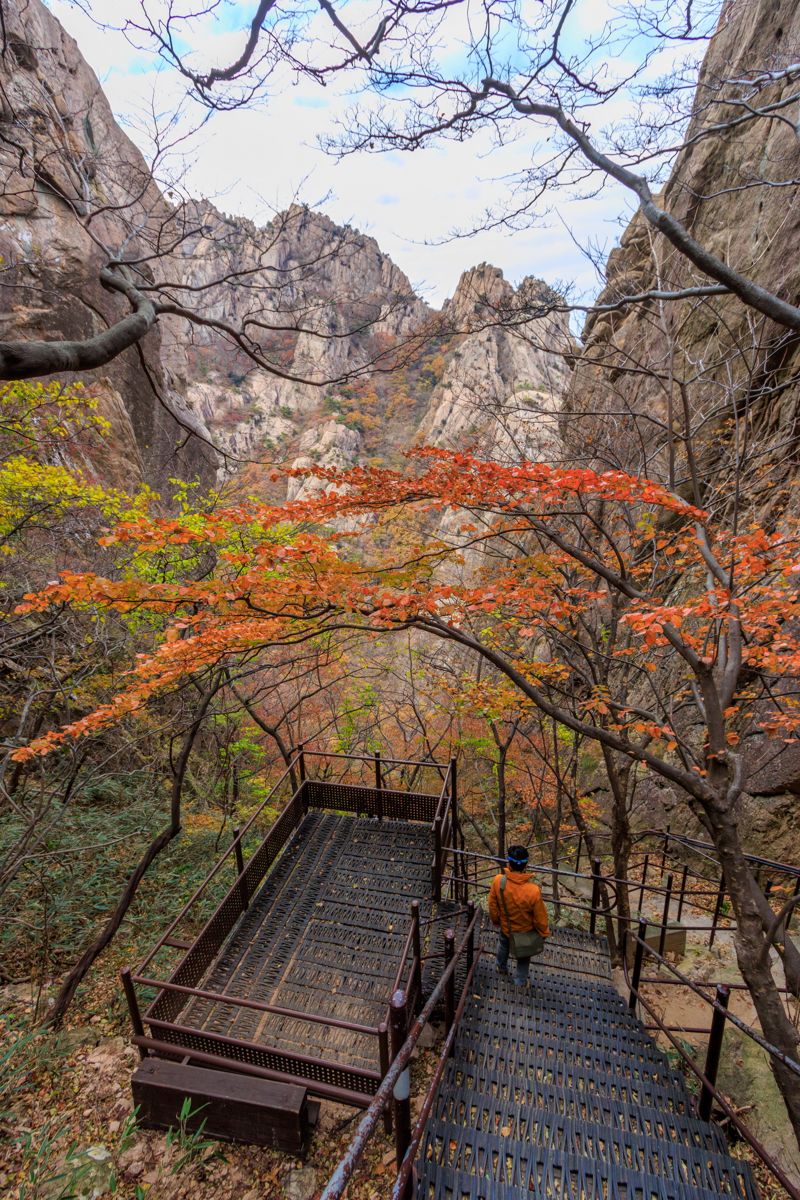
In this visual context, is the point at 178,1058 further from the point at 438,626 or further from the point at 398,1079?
the point at 438,626

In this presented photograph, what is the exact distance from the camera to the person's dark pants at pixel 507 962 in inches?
184

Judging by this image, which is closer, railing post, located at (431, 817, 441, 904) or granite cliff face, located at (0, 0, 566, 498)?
railing post, located at (431, 817, 441, 904)

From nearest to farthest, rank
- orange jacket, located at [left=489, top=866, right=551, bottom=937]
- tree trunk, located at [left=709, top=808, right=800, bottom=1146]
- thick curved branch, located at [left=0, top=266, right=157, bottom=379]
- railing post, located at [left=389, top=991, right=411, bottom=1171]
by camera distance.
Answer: railing post, located at [left=389, top=991, right=411, bottom=1171] → thick curved branch, located at [left=0, top=266, right=157, bottom=379] → tree trunk, located at [left=709, top=808, right=800, bottom=1146] → orange jacket, located at [left=489, top=866, right=551, bottom=937]

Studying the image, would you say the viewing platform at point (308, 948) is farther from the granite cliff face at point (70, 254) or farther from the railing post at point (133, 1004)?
the granite cliff face at point (70, 254)

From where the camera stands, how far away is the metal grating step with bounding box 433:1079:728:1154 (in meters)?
2.97

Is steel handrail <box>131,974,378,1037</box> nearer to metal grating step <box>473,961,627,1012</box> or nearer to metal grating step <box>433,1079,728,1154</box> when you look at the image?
metal grating step <box>433,1079,728,1154</box>

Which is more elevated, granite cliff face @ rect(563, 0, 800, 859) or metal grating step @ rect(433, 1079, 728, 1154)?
granite cliff face @ rect(563, 0, 800, 859)

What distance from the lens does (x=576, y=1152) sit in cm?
282

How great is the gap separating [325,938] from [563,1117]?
3.74 metres

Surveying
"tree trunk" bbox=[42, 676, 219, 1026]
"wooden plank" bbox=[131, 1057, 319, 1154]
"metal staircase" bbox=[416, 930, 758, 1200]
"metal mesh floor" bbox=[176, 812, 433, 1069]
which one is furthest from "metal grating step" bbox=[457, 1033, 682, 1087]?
"tree trunk" bbox=[42, 676, 219, 1026]

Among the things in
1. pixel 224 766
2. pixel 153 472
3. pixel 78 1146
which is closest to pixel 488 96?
pixel 78 1146

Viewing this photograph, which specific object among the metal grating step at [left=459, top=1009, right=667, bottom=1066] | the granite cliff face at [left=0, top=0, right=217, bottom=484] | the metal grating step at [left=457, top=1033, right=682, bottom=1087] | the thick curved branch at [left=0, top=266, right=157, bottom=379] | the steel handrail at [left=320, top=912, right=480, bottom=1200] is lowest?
the metal grating step at [left=459, top=1009, right=667, bottom=1066]

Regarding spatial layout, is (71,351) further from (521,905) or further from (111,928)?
(111,928)

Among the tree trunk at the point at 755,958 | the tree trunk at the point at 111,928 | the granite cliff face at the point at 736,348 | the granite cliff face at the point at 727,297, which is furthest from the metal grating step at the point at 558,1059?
the granite cliff face at the point at 727,297
